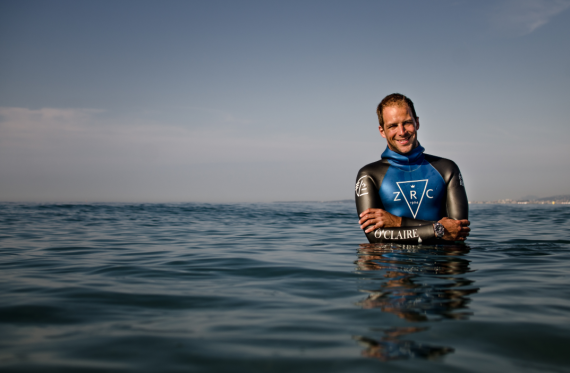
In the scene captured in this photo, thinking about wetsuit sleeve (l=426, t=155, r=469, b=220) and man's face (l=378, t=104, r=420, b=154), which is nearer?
wetsuit sleeve (l=426, t=155, r=469, b=220)

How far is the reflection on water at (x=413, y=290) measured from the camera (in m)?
1.97

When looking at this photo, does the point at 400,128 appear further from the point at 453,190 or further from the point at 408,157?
the point at 453,190

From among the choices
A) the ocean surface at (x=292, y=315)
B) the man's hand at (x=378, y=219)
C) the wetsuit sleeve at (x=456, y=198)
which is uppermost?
the wetsuit sleeve at (x=456, y=198)

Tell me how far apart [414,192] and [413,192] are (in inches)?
0.5

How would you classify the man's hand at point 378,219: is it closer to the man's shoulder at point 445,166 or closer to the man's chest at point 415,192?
the man's chest at point 415,192

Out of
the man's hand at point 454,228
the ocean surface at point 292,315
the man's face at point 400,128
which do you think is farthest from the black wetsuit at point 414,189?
the ocean surface at point 292,315

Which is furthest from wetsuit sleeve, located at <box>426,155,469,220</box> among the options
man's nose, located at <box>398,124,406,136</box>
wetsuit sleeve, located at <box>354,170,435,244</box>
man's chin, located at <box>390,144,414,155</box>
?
man's nose, located at <box>398,124,406,136</box>

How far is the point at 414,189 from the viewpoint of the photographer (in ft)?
16.6

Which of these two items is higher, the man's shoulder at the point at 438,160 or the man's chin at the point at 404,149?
the man's chin at the point at 404,149

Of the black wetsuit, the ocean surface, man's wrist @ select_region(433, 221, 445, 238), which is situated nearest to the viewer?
the ocean surface

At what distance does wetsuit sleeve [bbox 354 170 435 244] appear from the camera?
15.3 ft

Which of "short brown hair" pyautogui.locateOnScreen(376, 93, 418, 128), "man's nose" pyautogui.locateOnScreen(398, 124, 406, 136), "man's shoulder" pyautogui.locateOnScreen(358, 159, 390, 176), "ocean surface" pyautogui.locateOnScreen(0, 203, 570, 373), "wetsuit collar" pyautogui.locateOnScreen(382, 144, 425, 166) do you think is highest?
"short brown hair" pyautogui.locateOnScreen(376, 93, 418, 128)

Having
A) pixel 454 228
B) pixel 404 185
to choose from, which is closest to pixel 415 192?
pixel 404 185

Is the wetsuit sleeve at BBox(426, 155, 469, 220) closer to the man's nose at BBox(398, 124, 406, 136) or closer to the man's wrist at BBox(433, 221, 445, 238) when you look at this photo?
the man's wrist at BBox(433, 221, 445, 238)
